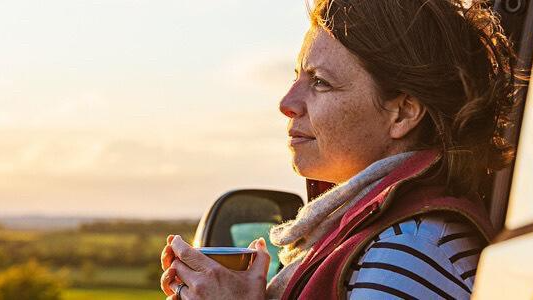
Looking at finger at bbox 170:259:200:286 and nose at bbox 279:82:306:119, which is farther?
nose at bbox 279:82:306:119

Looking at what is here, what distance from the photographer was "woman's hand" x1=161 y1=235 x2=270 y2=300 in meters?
2.95

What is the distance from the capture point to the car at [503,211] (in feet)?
5.74

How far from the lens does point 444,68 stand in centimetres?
300

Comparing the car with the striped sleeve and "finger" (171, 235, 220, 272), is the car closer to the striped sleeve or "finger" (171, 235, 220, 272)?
the striped sleeve

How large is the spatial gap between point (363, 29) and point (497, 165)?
19.1 inches

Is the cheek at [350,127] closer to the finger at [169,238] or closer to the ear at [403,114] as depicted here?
the ear at [403,114]

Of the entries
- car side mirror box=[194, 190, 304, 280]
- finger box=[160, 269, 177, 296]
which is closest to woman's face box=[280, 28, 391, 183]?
finger box=[160, 269, 177, 296]

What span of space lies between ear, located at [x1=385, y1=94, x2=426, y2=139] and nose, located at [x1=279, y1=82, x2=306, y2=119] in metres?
0.23

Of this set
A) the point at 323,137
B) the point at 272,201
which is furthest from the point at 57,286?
the point at 323,137

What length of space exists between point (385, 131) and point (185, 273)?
0.61 m

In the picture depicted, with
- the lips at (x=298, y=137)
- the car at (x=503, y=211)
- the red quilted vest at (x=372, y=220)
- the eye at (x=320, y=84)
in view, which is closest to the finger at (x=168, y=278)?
the red quilted vest at (x=372, y=220)

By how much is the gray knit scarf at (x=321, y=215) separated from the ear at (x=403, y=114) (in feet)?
0.22

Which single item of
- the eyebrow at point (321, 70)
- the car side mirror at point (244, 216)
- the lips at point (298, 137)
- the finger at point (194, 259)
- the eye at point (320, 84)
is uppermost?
the eyebrow at point (321, 70)

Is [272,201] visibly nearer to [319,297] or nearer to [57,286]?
[319,297]
